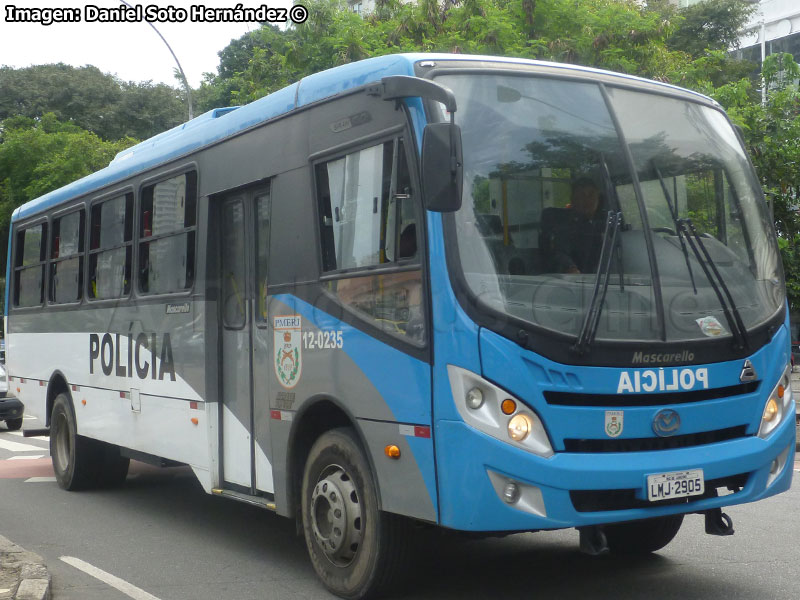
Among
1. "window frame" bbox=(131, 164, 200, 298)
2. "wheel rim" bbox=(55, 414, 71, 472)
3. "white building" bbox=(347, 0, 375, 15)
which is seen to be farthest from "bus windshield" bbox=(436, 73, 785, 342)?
"white building" bbox=(347, 0, 375, 15)

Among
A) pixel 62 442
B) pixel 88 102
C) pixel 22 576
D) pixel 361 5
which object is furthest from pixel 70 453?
pixel 361 5

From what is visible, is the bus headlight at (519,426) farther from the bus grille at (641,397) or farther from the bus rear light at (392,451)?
the bus rear light at (392,451)

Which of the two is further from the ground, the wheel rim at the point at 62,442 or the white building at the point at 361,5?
the white building at the point at 361,5

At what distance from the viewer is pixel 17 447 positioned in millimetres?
16234

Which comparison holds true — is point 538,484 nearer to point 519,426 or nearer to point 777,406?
point 519,426

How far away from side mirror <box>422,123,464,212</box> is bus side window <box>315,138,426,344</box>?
352 mm

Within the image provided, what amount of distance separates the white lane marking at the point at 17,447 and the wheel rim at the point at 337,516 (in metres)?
10.7

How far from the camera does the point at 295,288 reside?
6.64m

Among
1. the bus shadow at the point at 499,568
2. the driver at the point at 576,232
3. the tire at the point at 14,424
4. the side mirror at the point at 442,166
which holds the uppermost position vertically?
the side mirror at the point at 442,166

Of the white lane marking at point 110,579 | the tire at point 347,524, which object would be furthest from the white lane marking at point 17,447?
the tire at point 347,524

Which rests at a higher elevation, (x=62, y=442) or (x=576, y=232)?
(x=576, y=232)

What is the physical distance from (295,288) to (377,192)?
107 cm

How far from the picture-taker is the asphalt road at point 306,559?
6324mm

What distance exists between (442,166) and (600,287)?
1014mm
